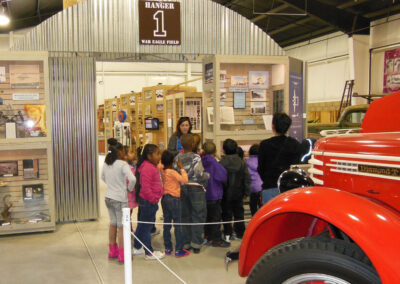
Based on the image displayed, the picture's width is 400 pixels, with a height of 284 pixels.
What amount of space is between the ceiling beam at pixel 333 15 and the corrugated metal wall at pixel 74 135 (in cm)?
728

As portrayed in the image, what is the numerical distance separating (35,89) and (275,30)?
12.6m

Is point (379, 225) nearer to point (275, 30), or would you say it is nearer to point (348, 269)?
point (348, 269)

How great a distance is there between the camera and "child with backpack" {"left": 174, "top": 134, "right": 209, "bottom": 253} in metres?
4.53

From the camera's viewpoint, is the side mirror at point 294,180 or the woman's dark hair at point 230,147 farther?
the woman's dark hair at point 230,147

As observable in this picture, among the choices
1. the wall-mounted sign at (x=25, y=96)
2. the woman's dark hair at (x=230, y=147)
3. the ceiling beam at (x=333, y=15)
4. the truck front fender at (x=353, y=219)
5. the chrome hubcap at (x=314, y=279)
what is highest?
the ceiling beam at (x=333, y=15)

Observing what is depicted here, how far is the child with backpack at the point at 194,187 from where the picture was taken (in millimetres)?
4531

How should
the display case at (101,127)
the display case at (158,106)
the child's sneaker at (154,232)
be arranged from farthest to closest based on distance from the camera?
the display case at (101,127)
the display case at (158,106)
the child's sneaker at (154,232)

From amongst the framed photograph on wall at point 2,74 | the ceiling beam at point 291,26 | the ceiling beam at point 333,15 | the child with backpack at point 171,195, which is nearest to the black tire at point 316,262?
the child with backpack at point 171,195

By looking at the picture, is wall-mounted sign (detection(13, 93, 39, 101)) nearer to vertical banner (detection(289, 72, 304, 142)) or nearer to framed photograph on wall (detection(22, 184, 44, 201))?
framed photograph on wall (detection(22, 184, 44, 201))

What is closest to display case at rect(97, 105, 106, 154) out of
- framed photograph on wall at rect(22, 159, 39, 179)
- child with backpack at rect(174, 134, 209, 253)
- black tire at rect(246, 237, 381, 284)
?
framed photograph on wall at rect(22, 159, 39, 179)

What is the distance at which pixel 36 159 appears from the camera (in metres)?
5.86

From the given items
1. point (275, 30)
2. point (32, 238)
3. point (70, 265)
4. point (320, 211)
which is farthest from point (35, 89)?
point (275, 30)

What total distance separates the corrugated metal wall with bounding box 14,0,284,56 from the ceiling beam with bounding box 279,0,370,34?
5444 mm

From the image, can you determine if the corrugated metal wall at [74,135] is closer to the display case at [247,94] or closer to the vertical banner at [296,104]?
the display case at [247,94]
